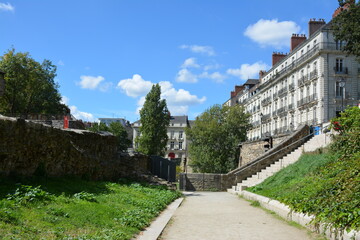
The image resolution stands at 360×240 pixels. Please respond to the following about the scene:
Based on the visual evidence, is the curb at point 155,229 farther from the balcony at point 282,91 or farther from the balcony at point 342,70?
the balcony at point 282,91

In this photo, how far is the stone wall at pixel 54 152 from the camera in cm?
920

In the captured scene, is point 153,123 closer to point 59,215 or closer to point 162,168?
point 162,168

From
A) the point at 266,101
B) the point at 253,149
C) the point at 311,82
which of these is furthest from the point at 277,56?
the point at 253,149

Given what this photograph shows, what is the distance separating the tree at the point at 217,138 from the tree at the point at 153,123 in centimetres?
1119

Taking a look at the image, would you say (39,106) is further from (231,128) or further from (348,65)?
(348,65)

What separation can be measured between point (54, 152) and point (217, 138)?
31.4 metres

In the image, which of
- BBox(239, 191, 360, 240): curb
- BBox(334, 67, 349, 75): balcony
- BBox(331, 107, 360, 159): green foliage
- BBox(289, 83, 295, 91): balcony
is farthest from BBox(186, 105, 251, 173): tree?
BBox(331, 107, 360, 159): green foliage

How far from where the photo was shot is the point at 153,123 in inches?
2192

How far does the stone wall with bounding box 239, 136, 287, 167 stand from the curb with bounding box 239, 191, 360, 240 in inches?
578

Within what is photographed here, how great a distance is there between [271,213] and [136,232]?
5.07 m

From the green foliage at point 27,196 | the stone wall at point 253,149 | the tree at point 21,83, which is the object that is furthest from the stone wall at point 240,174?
the tree at point 21,83

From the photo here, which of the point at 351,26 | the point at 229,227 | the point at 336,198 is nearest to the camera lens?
the point at 336,198

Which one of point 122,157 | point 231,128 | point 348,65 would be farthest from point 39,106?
point 348,65

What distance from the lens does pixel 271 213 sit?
10953 millimetres
